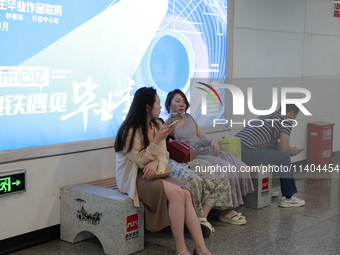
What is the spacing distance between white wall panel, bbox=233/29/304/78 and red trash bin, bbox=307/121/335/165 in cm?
85

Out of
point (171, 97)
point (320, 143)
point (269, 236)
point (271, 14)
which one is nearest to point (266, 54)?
point (271, 14)

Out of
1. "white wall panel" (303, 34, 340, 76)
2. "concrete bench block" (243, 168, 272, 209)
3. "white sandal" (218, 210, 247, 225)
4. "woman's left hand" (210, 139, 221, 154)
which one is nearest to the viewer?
"white sandal" (218, 210, 247, 225)

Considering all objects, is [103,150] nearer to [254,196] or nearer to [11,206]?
[11,206]

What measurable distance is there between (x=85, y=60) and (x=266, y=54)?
3.05 m

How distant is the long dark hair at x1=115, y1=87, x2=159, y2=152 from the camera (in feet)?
13.5

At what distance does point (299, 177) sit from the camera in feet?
22.9

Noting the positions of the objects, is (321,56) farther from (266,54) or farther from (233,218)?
(233,218)

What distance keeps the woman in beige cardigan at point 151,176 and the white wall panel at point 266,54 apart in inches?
92.7

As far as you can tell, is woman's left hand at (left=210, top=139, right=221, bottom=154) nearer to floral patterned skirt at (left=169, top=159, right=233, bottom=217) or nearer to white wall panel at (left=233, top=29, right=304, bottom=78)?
floral patterned skirt at (left=169, top=159, right=233, bottom=217)

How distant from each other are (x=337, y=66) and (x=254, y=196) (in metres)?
3.94

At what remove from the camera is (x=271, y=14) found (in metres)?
6.69

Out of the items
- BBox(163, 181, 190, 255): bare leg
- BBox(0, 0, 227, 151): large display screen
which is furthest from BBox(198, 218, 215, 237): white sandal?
BBox(0, 0, 227, 151): large display screen

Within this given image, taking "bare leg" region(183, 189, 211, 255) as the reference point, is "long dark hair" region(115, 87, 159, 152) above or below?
above

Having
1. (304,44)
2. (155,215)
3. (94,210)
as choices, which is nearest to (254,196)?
(155,215)
